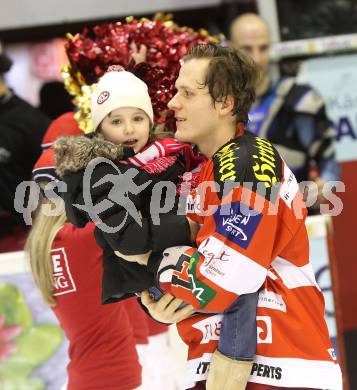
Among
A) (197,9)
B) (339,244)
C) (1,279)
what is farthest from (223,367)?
(197,9)

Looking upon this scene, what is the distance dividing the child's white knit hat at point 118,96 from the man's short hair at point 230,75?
1.02 feet

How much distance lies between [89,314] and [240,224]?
3.19 ft

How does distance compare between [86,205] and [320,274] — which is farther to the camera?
[320,274]

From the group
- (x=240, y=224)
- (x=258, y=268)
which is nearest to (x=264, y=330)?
(x=258, y=268)

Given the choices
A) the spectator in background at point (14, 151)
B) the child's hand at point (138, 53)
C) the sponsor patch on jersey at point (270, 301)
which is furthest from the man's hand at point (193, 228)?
the spectator in background at point (14, 151)

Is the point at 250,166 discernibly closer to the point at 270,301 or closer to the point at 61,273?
the point at 270,301

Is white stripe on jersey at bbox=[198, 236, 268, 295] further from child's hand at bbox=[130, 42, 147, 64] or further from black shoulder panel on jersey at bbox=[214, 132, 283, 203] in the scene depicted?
child's hand at bbox=[130, 42, 147, 64]

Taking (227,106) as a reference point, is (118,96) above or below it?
above

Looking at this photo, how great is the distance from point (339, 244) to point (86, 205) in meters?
2.72

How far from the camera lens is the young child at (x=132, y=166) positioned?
220 cm

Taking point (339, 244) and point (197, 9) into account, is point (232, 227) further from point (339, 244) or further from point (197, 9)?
point (197, 9)

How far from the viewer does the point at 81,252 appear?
2.89m

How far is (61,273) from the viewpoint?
2920mm

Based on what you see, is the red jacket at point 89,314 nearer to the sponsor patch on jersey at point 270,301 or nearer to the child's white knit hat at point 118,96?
the child's white knit hat at point 118,96
